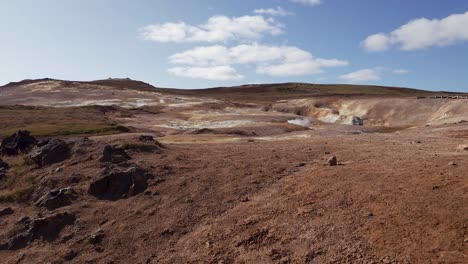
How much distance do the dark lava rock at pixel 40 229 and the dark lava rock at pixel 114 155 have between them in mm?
4405

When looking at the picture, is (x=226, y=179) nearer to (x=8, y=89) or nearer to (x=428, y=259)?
(x=428, y=259)

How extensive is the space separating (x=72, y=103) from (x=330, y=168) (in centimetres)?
8894

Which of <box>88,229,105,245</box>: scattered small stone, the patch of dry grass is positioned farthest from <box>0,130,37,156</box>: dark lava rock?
the patch of dry grass

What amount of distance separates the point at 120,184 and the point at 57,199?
8.16 feet

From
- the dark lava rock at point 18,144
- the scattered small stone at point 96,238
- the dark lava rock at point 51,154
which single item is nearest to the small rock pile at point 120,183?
the scattered small stone at point 96,238

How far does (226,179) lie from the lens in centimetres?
1906

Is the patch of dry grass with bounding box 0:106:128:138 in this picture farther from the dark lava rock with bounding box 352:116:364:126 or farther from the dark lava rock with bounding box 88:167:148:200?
the dark lava rock with bounding box 352:116:364:126

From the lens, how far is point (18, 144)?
97.5 feet

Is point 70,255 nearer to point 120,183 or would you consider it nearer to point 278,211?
point 120,183

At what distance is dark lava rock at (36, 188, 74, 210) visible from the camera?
1955 centimetres

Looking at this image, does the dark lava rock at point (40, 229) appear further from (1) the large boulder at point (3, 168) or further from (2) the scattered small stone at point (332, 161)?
(2) the scattered small stone at point (332, 161)

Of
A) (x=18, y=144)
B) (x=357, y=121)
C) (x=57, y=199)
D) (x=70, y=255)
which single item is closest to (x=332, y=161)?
(x=70, y=255)

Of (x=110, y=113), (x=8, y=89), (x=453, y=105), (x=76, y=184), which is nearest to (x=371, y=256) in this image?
(x=76, y=184)

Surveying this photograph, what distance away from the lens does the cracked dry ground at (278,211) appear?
12008 millimetres
